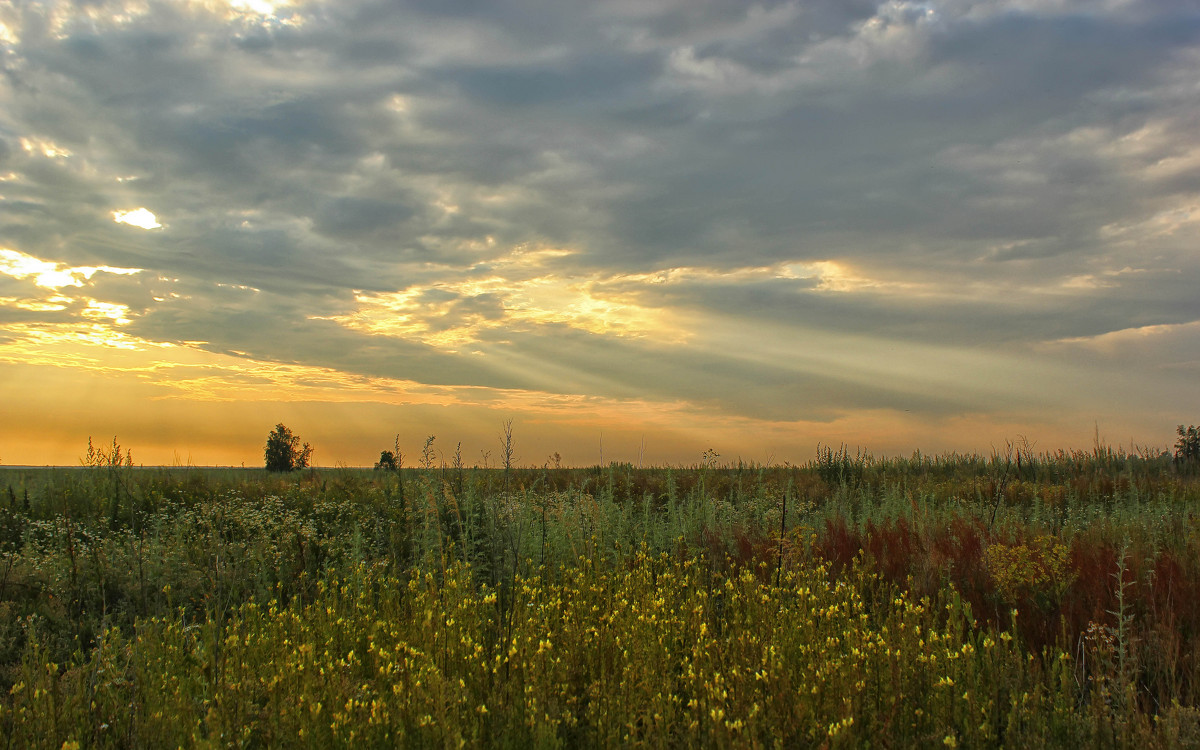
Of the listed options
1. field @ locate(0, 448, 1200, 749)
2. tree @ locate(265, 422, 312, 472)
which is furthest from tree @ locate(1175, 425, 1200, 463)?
tree @ locate(265, 422, 312, 472)

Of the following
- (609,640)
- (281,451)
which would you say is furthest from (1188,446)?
(281,451)

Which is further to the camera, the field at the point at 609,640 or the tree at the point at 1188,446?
the tree at the point at 1188,446

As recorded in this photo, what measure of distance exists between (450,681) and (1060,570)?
18.0ft

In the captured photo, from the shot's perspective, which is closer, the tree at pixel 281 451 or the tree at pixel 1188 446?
the tree at pixel 1188 446

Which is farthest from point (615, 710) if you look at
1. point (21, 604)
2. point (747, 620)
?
point (21, 604)

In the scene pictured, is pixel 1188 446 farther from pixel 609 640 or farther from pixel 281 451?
pixel 281 451

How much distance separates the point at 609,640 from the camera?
4555mm

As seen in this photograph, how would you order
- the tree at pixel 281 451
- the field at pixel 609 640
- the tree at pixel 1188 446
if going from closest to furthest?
the field at pixel 609 640
the tree at pixel 1188 446
the tree at pixel 281 451

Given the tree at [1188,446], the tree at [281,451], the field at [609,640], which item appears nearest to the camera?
the field at [609,640]

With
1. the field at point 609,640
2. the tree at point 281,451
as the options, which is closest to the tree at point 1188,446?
the field at point 609,640

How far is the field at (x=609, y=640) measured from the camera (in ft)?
12.3

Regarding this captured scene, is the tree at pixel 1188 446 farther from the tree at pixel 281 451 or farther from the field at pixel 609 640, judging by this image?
the tree at pixel 281 451

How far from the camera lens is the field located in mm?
3762

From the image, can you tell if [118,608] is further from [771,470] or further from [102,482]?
[771,470]
